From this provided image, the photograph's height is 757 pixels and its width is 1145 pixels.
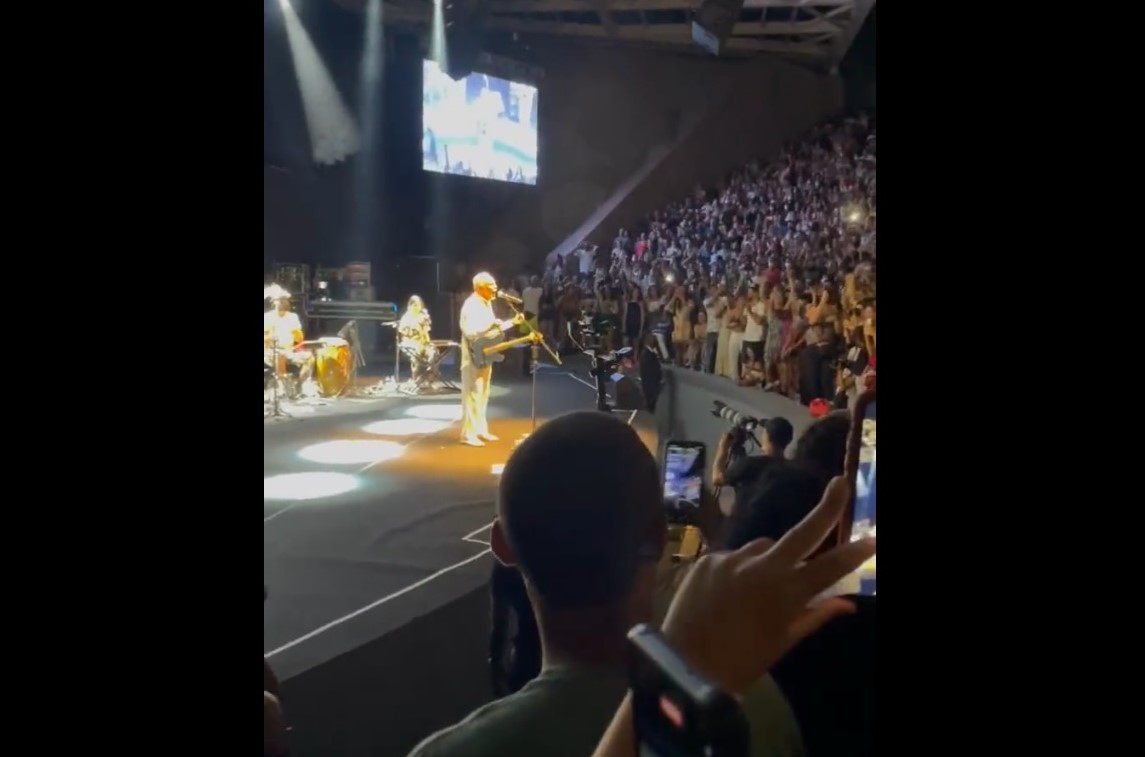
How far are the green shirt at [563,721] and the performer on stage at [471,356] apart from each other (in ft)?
1.46

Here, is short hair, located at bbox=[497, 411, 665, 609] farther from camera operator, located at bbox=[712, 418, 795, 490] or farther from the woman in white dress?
the woman in white dress

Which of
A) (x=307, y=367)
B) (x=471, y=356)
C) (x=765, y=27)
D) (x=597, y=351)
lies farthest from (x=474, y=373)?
(x=765, y=27)

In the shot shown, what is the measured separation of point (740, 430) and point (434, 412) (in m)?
0.60

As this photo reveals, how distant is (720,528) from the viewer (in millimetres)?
1480

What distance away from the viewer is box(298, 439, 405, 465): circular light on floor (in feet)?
5.83

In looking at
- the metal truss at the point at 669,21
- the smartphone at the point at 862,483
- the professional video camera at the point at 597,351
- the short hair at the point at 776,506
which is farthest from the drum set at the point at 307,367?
the smartphone at the point at 862,483

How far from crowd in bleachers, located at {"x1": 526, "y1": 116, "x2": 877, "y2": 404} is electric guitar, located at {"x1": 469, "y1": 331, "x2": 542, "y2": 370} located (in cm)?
5

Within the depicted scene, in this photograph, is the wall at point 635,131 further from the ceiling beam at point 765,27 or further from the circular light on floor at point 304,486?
the circular light on floor at point 304,486

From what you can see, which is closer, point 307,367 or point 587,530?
point 587,530

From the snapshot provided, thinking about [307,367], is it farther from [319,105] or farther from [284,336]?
[319,105]

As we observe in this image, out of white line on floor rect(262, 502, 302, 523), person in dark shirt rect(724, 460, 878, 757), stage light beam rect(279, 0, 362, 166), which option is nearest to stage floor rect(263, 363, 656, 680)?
white line on floor rect(262, 502, 302, 523)
